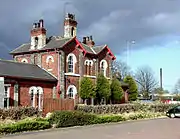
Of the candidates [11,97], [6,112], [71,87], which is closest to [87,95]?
[71,87]

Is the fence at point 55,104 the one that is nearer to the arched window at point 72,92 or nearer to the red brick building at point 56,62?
the red brick building at point 56,62

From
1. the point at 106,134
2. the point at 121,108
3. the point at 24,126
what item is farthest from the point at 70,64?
the point at 106,134

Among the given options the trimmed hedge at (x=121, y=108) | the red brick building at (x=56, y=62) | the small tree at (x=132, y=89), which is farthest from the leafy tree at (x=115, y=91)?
the small tree at (x=132, y=89)

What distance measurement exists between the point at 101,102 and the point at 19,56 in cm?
1148

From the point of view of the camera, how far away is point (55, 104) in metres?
30.4

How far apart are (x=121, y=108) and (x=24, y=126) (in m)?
15.5

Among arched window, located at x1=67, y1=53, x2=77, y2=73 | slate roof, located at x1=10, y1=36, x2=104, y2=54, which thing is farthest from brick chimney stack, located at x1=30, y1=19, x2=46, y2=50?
arched window, located at x1=67, y1=53, x2=77, y2=73

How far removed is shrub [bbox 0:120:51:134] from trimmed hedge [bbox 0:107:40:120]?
2318mm

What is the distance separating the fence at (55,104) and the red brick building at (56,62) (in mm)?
3627

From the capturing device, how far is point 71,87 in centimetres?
3712

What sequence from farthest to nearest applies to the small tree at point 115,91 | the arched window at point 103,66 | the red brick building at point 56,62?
the arched window at point 103,66 < the small tree at point 115,91 < the red brick building at point 56,62

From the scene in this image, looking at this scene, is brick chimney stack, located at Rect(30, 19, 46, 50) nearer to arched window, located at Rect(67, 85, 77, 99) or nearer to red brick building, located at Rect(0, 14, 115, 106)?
red brick building, located at Rect(0, 14, 115, 106)

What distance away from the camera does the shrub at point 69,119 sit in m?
23.7

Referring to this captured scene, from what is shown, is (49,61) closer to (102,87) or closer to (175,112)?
(102,87)
